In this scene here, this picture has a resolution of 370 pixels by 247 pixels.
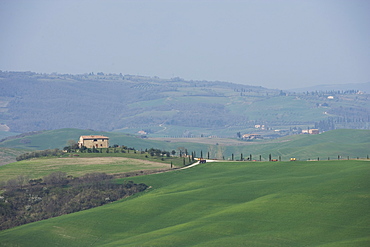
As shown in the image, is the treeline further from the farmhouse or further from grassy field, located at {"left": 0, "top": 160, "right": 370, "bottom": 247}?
the farmhouse

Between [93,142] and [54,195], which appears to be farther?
[93,142]

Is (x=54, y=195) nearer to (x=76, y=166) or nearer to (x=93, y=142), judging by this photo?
(x=76, y=166)

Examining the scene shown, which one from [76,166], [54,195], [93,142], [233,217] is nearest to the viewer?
[233,217]

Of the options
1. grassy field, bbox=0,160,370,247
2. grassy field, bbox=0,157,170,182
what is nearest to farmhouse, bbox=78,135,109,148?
grassy field, bbox=0,157,170,182

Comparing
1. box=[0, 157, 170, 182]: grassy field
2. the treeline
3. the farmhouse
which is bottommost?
the treeline

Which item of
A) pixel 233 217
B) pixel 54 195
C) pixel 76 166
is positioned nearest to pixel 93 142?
pixel 76 166

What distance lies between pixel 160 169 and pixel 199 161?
1686cm

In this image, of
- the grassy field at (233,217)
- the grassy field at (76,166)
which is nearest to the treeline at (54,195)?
the grassy field at (76,166)

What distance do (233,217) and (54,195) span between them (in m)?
47.4

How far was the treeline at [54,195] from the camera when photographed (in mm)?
112938

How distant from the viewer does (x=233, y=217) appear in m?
87.3

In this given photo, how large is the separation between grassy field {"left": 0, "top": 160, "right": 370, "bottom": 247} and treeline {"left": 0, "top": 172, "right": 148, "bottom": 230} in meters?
7.60

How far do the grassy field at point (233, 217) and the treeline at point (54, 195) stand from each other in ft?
24.9

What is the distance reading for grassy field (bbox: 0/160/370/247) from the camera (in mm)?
77125
